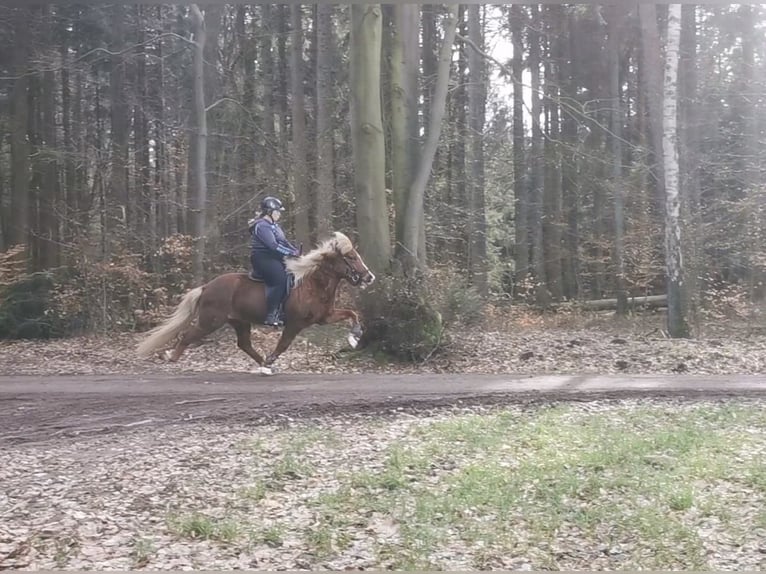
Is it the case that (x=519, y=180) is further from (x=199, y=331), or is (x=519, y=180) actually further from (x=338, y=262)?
(x=199, y=331)

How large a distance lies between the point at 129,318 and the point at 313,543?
13.1m

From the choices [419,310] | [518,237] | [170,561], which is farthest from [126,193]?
[170,561]

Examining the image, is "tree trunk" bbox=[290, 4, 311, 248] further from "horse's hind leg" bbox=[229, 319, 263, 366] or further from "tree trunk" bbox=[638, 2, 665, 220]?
"tree trunk" bbox=[638, 2, 665, 220]

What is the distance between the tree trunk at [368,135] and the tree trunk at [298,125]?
13.7 feet

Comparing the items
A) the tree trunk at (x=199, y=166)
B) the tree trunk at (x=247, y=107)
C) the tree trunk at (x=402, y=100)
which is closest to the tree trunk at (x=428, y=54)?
the tree trunk at (x=247, y=107)

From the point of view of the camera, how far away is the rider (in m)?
10.9

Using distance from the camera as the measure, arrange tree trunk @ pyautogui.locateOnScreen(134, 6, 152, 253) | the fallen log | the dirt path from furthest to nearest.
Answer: the fallen log, tree trunk @ pyautogui.locateOnScreen(134, 6, 152, 253), the dirt path

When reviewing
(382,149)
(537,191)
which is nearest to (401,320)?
(382,149)

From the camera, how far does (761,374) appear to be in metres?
11.4

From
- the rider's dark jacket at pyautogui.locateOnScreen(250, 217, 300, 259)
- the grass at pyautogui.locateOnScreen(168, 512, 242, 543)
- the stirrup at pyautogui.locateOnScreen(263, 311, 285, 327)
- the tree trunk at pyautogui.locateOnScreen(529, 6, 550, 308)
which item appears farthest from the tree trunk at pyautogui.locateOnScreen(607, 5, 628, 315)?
the grass at pyautogui.locateOnScreen(168, 512, 242, 543)

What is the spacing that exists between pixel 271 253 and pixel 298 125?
26.1 feet

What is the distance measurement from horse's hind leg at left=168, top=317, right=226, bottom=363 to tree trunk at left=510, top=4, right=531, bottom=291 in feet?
43.7

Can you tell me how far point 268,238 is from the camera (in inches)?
429

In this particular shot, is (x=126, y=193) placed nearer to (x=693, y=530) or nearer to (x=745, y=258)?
(x=745, y=258)
